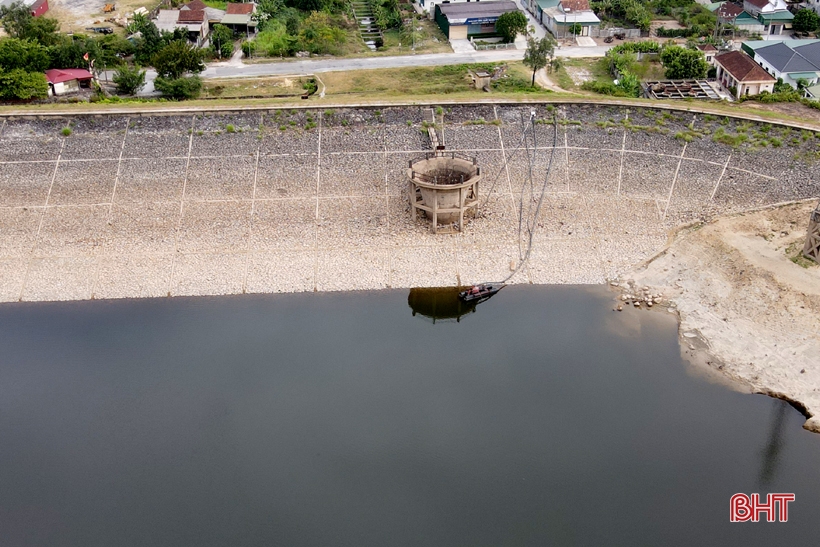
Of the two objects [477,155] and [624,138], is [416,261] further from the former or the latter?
[624,138]

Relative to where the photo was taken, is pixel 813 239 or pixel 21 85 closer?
pixel 813 239

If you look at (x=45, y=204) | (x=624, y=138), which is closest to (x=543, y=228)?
(x=624, y=138)

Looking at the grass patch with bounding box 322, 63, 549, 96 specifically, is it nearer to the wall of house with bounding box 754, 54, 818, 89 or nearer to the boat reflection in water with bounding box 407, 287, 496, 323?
the wall of house with bounding box 754, 54, 818, 89

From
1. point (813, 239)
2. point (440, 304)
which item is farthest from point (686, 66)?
point (440, 304)

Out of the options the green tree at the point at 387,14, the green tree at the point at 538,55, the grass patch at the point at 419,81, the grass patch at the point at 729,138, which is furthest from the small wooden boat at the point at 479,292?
the green tree at the point at 387,14

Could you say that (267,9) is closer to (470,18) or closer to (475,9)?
(470,18)

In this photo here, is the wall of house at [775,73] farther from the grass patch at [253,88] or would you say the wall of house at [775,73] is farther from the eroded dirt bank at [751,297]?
the grass patch at [253,88]

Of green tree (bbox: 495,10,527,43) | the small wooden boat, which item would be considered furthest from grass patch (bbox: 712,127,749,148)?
green tree (bbox: 495,10,527,43)
